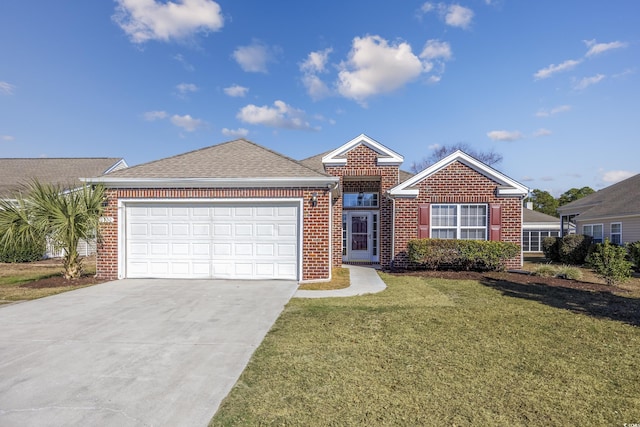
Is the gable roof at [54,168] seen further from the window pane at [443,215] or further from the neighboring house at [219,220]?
the window pane at [443,215]

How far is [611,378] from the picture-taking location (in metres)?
3.96

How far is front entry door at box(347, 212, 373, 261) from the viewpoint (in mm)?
15094

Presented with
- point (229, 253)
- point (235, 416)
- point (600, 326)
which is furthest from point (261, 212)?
point (600, 326)

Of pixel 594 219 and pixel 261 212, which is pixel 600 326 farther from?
pixel 594 219

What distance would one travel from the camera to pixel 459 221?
42.3ft

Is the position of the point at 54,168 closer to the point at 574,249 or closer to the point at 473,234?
the point at 473,234

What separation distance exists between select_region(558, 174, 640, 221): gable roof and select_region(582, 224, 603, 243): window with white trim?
24.5 inches

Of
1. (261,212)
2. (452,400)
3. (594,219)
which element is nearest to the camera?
(452,400)

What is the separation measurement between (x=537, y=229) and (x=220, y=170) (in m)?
23.9

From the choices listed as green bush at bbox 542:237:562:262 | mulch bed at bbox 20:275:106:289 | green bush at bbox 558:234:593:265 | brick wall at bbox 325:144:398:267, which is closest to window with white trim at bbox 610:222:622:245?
green bush at bbox 558:234:593:265

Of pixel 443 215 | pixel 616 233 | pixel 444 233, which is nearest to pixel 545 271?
pixel 444 233

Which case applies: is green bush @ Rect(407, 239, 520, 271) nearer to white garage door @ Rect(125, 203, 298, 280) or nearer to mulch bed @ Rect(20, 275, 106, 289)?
white garage door @ Rect(125, 203, 298, 280)

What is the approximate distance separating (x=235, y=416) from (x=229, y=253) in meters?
7.23

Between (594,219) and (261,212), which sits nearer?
(261,212)
